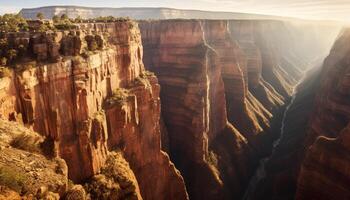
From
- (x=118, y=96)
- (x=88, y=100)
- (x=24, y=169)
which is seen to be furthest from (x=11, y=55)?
(x=118, y=96)

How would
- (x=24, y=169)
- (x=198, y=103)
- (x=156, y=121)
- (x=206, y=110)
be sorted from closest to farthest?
(x=24, y=169) → (x=156, y=121) → (x=198, y=103) → (x=206, y=110)

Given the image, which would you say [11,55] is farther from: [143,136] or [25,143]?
[143,136]

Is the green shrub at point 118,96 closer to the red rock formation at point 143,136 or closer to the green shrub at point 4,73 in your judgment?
the red rock formation at point 143,136

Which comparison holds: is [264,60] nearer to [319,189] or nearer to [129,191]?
[319,189]

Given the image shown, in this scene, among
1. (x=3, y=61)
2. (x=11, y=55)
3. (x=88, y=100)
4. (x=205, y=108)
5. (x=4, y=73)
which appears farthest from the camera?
(x=205, y=108)

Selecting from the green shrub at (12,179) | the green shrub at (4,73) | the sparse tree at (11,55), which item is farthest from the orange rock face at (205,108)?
the green shrub at (12,179)

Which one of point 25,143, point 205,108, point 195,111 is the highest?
point 25,143

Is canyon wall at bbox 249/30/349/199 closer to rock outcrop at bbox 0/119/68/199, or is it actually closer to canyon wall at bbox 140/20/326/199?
canyon wall at bbox 140/20/326/199

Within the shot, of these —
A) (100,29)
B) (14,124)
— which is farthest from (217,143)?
(14,124)
